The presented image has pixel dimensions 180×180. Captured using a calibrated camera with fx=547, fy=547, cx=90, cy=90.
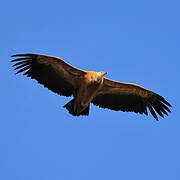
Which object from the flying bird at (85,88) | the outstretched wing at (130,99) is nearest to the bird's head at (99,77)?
the flying bird at (85,88)

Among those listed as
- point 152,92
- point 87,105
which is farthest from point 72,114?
point 152,92

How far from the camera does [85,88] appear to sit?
17.8m

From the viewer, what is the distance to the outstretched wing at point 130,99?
18.8m

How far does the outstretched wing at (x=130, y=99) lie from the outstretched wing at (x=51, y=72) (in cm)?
116

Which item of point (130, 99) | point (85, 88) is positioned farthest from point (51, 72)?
point (130, 99)

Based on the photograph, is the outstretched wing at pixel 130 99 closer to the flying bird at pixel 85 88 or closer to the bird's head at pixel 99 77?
the flying bird at pixel 85 88

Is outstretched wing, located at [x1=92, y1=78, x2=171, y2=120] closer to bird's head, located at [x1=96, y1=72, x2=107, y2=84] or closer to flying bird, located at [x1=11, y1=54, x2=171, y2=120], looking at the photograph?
flying bird, located at [x1=11, y1=54, x2=171, y2=120]

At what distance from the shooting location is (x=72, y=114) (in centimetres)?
1791

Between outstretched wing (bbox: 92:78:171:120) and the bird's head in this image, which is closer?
the bird's head

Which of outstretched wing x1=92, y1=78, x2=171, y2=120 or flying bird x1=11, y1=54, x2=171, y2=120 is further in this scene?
outstretched wing x1=92, y1=78, x2=171, y2=120

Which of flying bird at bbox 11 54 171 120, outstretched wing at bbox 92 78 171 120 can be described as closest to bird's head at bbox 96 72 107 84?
flying bird at bbox 11 54 171 120

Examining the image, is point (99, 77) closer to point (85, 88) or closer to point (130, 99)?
point (85, 88)

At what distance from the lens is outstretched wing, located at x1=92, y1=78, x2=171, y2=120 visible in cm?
1880

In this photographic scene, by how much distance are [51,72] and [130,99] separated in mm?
3009
